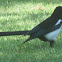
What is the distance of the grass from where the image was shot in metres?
4.49

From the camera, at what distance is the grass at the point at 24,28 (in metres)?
4.49

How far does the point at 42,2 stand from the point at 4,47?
13.6ft

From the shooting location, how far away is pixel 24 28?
6328mm

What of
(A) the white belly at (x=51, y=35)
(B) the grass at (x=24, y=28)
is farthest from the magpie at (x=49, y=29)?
(B) the grass at (x=24, y=28)

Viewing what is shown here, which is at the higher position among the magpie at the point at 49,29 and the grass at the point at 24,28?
the magpie at the point at 49,29

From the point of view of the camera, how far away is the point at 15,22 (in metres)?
6.88

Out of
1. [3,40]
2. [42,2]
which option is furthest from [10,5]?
[3,40]

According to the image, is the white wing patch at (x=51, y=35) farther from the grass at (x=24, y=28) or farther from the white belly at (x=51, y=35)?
the grass at (x=24, y=28)

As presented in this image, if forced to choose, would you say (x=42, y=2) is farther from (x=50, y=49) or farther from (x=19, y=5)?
(x=50, y=49)

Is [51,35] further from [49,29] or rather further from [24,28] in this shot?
[24,28]

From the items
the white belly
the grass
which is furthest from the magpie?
the grass

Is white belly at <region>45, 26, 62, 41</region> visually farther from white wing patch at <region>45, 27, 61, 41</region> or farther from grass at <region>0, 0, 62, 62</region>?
grass at <region>0, 0, 62, 62</region>

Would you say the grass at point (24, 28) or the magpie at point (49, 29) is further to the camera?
the magpie at point (49, 29)

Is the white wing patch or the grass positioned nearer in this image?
the grass
